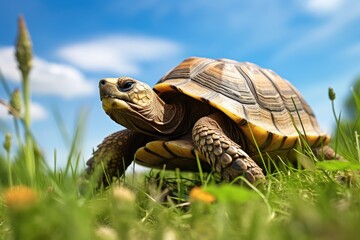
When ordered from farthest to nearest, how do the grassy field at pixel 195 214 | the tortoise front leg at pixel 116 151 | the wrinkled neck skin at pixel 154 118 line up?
the tortoise front leg at pixel 116 151 < the wrinkled neck skin at pixel 154 118 < the grassy field at pixel 195 214

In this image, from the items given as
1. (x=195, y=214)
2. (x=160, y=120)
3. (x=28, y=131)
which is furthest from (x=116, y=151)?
(x=195, y=214)

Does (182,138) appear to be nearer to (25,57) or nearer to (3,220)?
(3,220)

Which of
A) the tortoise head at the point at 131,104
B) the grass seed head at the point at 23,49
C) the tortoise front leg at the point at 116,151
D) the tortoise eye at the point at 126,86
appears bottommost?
the tortoise front leg at the point at 116,151

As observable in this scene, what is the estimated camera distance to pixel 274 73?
15.3 ft

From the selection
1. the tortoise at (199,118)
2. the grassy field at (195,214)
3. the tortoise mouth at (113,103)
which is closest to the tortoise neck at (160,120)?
the tortoise at (199,118)

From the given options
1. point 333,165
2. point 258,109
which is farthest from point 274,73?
point 333,165

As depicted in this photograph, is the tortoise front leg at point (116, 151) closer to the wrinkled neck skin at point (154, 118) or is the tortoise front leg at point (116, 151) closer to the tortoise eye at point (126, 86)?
the wrinkled neck skin at point (154, 118)

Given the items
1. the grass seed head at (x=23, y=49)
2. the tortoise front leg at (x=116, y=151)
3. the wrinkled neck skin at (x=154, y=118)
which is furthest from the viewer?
the tortoise front leg at (x=116, y=151)

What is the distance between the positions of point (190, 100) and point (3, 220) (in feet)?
6.47

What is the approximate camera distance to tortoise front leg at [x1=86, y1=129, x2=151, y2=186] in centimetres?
368

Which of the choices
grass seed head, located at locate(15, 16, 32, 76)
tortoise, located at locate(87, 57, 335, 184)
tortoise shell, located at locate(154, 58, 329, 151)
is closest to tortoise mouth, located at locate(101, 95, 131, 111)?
tortoise, located at locate(87, 57, 335, 184)

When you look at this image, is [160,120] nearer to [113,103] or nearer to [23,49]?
[113,103]

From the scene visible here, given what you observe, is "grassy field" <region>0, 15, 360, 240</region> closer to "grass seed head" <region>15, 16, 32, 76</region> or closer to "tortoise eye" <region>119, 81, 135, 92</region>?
"grass seed head" <region>15, 16, 32, 76</region>

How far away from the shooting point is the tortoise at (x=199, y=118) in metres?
3.16
